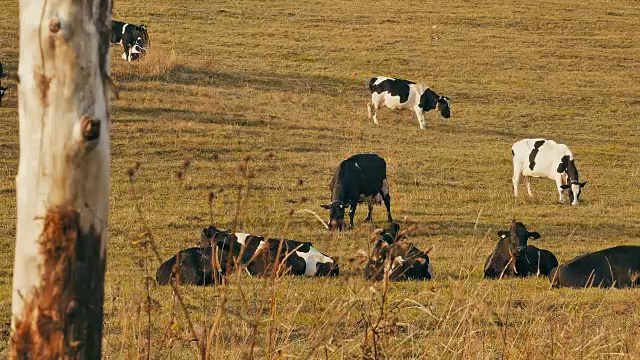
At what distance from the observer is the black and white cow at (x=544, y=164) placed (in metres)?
24.2

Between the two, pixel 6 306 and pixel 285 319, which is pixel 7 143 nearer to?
pixel 6 306

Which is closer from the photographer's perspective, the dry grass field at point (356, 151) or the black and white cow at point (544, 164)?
the dry grass field at point (356, 151)

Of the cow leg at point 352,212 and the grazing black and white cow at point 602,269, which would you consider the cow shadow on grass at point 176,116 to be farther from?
the grazing black and white cow at point 602,269

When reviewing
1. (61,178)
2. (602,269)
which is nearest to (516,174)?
(602,269)

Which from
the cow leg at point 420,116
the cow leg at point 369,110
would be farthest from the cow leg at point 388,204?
the cow leg at point 369,110

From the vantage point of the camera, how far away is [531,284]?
12.9 metres

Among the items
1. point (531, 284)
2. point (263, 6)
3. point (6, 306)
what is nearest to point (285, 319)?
point (6, 306)

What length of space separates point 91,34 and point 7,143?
73.9 feet

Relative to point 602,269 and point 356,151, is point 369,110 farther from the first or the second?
point 602,269

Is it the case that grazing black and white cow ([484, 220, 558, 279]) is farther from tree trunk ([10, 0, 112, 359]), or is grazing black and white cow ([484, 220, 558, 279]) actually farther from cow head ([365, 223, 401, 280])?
tree trunk ([10, 0, 112, 359])

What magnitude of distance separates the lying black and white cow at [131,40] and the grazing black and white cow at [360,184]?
17500 millimetres

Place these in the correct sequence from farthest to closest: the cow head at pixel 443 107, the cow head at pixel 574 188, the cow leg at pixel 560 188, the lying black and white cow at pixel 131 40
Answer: the lying black and white cow at pixel 131 40 → the cow head at pixel 443 107 → the cow leg at pixel 560 188 → the cow head at pixel 574 188

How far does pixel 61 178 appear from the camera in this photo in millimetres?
3713

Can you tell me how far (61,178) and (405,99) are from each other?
2980 centimetres
